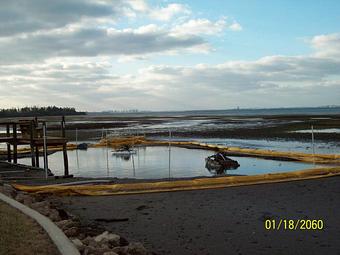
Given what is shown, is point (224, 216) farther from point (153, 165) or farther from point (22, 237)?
point (153, 165)

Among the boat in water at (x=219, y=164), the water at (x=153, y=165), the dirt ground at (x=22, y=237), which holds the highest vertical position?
the dirt ground at (x=22, y=237)

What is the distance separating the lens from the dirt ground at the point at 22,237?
5613 millimetres

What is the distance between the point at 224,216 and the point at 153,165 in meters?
12.4

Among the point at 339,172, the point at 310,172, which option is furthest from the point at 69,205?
the point at 339,172

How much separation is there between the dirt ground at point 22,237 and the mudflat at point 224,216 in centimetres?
192

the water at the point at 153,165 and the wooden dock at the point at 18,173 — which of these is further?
the water at the point at 153,165

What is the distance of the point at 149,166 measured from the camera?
69.5ft

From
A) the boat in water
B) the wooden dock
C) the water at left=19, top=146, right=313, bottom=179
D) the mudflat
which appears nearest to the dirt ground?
the mudflat

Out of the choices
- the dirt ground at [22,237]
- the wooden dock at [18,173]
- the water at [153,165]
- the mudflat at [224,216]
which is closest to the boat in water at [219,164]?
the water at [153,165]

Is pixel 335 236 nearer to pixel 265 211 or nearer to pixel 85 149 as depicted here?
pixel 265 211

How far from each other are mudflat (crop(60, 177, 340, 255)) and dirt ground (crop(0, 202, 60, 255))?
1.92m

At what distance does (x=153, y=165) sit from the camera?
21609mm

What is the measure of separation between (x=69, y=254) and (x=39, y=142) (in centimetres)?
1539

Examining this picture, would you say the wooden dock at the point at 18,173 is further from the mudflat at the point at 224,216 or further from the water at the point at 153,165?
the mudflat at the point at 224,216
